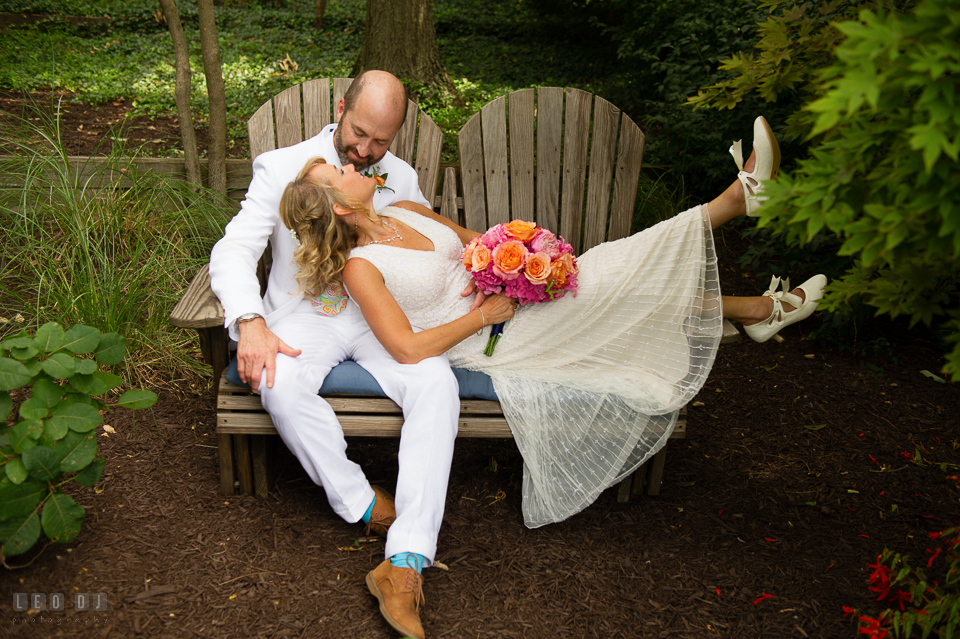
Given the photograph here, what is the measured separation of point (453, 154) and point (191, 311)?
132 inches

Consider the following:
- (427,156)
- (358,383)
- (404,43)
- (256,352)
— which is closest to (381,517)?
(358,383)

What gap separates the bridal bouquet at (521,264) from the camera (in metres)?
2.35

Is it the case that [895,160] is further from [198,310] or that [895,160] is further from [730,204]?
[198,310]

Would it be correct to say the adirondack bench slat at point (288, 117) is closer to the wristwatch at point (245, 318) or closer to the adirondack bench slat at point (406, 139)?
the adirondack bench slat at point (406, 139)

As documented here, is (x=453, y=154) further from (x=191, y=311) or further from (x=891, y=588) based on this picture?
(x=891, y=588)

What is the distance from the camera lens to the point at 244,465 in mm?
2379

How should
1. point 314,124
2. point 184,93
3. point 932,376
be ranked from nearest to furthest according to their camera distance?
point 314,124 < point 932,376 < point 184,93

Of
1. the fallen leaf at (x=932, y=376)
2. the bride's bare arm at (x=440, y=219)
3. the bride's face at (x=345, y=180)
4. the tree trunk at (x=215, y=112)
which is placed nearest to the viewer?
the bride's face at (x=345, y=180)

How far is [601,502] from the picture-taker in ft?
8.37

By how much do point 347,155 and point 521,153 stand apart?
836 millimetres

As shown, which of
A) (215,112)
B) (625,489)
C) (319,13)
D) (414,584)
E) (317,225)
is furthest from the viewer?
(319,13)

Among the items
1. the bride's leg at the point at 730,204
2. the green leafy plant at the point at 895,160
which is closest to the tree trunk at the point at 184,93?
the bride's leg at the point at 730,204

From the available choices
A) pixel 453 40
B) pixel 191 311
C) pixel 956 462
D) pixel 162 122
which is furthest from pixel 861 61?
pixel 453 40

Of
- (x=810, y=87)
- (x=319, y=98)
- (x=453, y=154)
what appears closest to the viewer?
(x=810, y=87)
